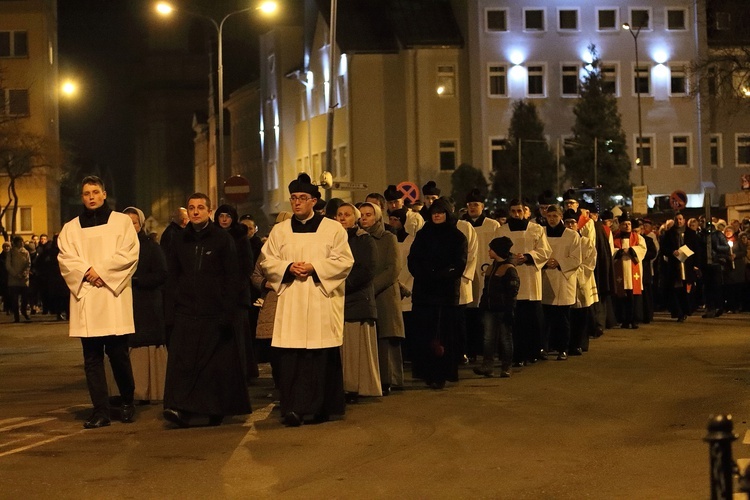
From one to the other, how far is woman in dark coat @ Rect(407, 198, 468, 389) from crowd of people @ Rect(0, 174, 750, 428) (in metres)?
0.02

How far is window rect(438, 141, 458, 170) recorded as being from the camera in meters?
73.6

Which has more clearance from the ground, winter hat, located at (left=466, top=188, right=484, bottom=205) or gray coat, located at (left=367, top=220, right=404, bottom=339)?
winter hat, located at (left=466, top=188, right=484, bottom=205)

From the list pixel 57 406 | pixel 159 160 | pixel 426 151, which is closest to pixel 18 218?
pixel 426 151

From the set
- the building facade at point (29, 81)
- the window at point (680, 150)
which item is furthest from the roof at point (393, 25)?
the building facade at point (29, 81)

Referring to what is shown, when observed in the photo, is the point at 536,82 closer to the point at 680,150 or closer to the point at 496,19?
the point at 496,19

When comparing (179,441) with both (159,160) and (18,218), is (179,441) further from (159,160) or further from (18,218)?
(159,160)

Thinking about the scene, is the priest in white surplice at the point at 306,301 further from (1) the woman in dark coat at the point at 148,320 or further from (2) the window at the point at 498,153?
(2) the window at the point at 498,153

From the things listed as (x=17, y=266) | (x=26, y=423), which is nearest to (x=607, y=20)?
(x=17, y=266)

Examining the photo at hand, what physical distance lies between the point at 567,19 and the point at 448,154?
30.1ft

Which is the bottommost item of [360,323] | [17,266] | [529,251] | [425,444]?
[425,444]

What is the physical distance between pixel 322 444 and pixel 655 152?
66.2 meters

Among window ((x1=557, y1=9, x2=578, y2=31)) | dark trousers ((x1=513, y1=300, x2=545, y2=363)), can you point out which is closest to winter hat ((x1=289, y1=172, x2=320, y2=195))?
dark trousers ((x1=513, y1=300, x2=545, y2=363))

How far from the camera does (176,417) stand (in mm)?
12664

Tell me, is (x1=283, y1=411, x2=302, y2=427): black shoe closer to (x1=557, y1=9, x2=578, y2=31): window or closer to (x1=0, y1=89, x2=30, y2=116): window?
(x1=557, y1=9, x2=578, y2=31): window
